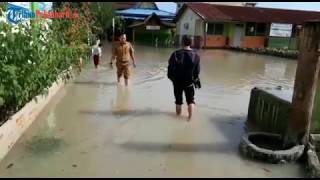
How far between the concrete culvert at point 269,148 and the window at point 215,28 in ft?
105

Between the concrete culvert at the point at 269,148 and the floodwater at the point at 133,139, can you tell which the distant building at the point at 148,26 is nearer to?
the floodwater at the point at 133,139

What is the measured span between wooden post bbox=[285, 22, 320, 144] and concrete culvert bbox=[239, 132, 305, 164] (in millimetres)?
253

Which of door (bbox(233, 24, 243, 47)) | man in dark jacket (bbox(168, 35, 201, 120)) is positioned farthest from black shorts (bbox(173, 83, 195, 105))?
door (bbox(233, 24, 243, 47))

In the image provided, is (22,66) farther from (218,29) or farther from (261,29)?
(261,29)

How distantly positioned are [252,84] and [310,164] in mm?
8726

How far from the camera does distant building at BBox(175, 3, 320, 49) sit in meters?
37.6

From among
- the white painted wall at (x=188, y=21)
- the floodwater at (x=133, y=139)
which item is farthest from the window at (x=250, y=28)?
the floodwater at (x=133, y=139)

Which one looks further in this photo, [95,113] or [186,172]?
[95,113]

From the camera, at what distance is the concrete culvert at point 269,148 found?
5742 mm

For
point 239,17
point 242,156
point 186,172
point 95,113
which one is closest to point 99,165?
point 186,172

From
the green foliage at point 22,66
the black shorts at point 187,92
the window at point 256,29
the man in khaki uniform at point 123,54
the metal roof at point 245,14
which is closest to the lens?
the green foliage at point 22,66

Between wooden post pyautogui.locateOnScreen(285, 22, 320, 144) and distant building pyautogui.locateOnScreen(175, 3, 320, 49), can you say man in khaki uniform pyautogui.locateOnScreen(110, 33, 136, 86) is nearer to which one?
wooden post pyautogui.locateOnScreen(285, 22, 320, 144)

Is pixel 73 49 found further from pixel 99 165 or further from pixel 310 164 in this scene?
pixel 310 164

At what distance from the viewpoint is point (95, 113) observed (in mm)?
8422
